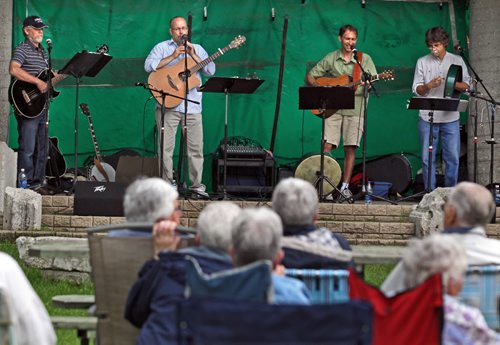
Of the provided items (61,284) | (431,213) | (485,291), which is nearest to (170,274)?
(485,291)

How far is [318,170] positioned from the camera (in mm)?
13430

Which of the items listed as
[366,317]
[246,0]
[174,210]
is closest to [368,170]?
[246,0]

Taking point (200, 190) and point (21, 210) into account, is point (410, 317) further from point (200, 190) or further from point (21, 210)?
point (200, 190)

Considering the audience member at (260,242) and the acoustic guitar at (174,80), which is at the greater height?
the acoustic guitar at (174,80)

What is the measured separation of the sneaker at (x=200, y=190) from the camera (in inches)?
502

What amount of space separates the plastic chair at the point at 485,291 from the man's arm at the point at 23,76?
27.2 feet

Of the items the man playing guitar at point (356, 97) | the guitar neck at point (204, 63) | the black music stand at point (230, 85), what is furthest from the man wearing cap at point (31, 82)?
the man playing guitar at point (356, 97)

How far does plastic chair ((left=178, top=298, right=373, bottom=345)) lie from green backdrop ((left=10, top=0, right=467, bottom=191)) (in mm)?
10212

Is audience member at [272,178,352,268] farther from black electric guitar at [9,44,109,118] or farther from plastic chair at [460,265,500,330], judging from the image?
black electric guitar at [9,44,109,118]

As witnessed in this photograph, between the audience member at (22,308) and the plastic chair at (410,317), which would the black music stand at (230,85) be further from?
the plastic chair at (410,317)

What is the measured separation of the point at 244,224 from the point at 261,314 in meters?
0.53

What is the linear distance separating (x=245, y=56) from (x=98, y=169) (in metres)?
2.11

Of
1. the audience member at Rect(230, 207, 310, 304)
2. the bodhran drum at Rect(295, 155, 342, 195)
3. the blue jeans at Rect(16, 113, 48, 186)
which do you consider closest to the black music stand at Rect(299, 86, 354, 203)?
the bodhran drum at Rect(295, 155, 342, 195)

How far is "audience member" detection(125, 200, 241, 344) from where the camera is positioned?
5016 mm
